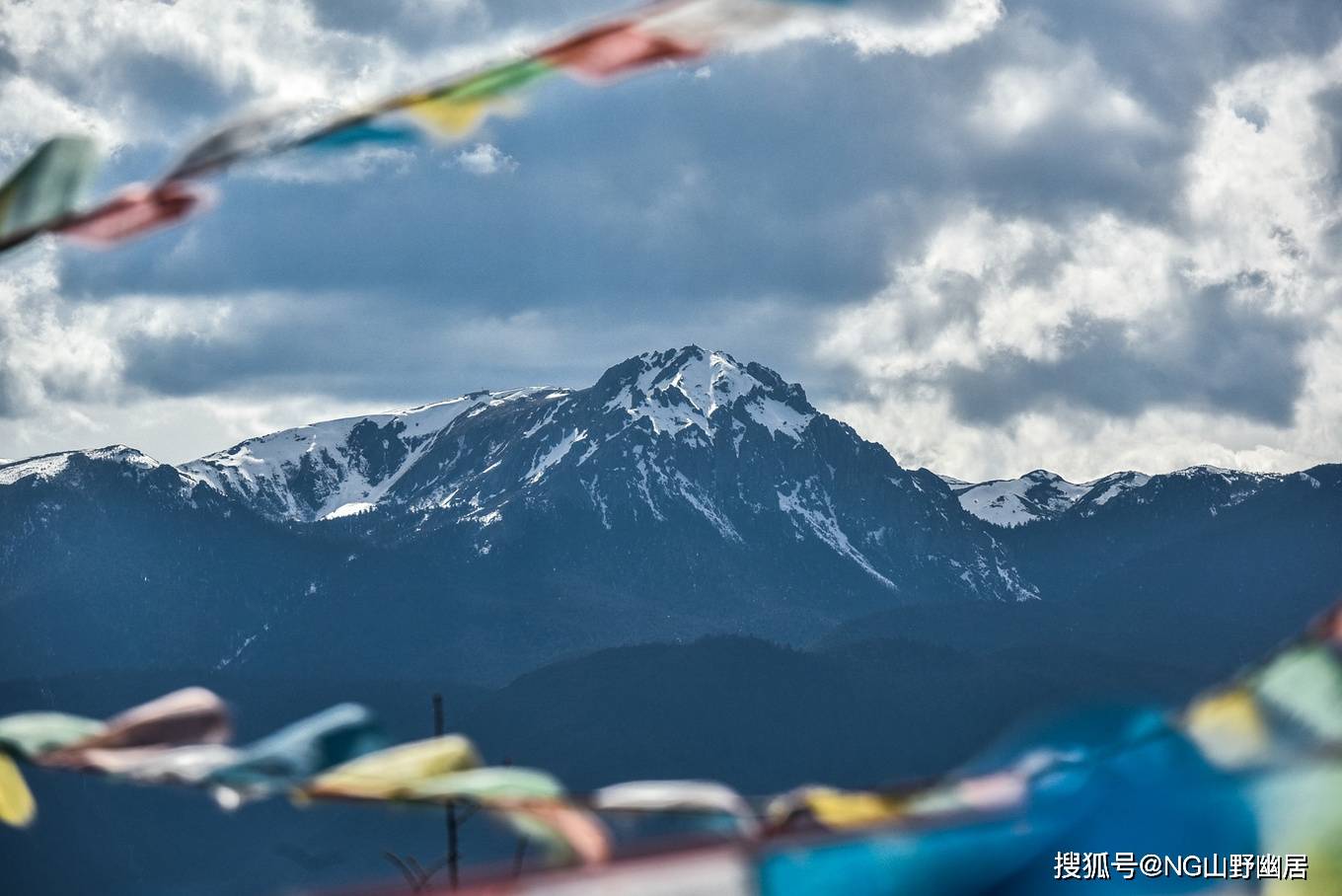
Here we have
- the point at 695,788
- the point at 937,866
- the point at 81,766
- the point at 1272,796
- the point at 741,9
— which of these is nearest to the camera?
the point at 1272,796

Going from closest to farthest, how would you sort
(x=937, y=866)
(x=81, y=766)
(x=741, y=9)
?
(x=937, y=866)
(x=741, y=9)
(x=81, y=766)

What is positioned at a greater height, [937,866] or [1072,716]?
[1072,716]

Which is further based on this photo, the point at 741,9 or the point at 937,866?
the point at 741,9

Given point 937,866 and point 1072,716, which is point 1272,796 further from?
point 937,866

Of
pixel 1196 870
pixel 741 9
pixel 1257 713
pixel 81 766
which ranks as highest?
pixel 741 9

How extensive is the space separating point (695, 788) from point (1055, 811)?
4.62 feet

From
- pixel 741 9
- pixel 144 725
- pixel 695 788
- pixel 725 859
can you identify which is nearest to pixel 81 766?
pixel 144 725

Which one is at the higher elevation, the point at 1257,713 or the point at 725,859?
the point at 1257,713

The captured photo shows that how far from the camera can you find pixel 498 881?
3373 mm

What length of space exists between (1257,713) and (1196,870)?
1.09 ft

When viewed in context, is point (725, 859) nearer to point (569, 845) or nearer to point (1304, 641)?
point (569, 845)

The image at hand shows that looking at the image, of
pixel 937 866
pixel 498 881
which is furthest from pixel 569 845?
pixel 937 866

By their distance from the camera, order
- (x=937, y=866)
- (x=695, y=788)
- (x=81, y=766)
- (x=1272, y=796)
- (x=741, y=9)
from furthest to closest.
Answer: (x=81, y=766) < (x=695, y=788) < (x=741, y=9) < (x=937, y=866) < (x=1272, y=796)

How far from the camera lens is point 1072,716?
10.6ft
